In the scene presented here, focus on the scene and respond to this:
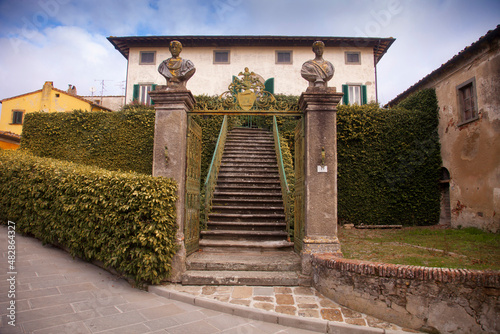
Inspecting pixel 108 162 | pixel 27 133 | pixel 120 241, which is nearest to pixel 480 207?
pixel 120 241

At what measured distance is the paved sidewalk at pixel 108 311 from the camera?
317 centimetres

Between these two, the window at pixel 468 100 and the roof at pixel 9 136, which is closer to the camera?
the window at pixel 468 100

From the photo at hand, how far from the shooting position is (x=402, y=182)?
33.6 feet

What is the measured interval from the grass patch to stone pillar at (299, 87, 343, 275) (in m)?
0.89

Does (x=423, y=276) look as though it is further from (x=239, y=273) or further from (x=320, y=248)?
(x=239, y=273)

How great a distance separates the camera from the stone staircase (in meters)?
4.57

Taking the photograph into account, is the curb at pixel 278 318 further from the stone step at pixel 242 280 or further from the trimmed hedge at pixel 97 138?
the trimmed hedge at pixel 97 138

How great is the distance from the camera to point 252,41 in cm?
1631

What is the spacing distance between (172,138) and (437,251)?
5.55 meters

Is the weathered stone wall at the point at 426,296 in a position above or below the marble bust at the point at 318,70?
below

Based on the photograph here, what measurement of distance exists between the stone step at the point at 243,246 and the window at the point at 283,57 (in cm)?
1299

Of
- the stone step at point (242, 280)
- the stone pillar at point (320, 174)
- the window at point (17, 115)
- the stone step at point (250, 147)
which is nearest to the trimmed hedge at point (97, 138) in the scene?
the stone step at point (250, 147)

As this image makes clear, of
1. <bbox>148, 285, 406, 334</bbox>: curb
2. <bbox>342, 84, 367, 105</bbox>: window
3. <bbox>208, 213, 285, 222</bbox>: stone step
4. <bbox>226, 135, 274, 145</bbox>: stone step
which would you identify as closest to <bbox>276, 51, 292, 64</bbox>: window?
<bbox>342, 84, 367, 105</bbox>: window

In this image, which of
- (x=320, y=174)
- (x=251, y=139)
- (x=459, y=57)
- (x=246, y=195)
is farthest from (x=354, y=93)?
(x=320, y=174)
